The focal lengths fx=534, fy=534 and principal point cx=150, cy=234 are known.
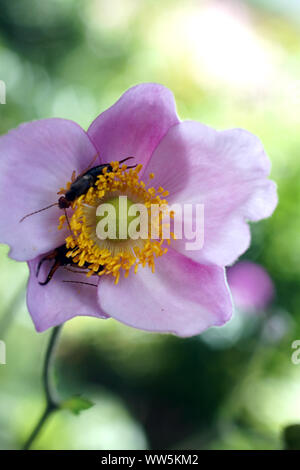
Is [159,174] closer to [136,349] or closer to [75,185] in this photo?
[75,185]

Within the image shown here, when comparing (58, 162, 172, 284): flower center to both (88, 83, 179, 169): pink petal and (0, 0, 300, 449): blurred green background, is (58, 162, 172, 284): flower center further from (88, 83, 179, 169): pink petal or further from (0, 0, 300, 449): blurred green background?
(0, 0, 300, 449): blurred green background

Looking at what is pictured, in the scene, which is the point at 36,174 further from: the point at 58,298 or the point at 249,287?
the point at 249,287

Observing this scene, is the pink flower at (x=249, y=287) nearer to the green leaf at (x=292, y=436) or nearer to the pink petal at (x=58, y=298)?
the green leaf at (x=292, y=436)

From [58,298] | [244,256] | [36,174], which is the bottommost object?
[244,256]

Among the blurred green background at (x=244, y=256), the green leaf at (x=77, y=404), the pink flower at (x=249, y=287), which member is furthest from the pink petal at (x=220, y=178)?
the pink flower at (x=249, y=287)
